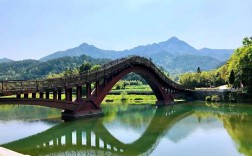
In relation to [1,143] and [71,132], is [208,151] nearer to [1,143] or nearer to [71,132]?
[71,132]

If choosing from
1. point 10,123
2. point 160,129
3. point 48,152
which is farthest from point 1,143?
point 160,129

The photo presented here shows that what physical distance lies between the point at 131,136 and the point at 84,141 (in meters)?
5.18

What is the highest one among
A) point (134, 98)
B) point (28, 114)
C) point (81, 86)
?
point (81, 86)

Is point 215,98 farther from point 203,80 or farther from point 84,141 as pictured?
point 84,141

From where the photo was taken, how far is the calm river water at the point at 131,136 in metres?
27.3

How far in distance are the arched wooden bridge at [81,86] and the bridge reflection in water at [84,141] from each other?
11.3 feet

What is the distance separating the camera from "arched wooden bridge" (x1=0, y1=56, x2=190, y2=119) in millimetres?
36375

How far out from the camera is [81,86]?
45.3 metres

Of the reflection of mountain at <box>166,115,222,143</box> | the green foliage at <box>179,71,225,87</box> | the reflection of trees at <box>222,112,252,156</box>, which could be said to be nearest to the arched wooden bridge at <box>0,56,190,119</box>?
the reflection of mountain at <box>166,115,222,143</box>

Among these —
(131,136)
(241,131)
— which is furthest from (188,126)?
(131,136)

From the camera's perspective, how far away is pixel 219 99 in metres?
74.2

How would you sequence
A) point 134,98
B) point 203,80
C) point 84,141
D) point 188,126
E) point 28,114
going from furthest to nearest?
point 203,80 → point 134,98 → point 28,114 → point 188,126 → point 84,141

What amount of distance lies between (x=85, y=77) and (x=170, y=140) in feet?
59.4

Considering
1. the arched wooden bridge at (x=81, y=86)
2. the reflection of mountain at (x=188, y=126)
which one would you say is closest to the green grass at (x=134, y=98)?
the arched wooden bridge at (x=81, y=86)
